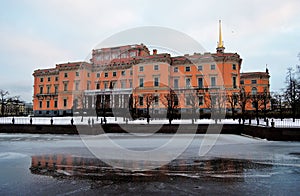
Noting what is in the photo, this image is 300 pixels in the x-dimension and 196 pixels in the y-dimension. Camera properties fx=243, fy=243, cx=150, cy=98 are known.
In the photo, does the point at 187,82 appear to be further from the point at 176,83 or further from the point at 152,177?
the point at 152,177

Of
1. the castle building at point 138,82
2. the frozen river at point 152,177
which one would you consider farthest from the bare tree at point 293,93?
the frozen river at point 152,177

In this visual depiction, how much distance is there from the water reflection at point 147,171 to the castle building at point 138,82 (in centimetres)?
3361

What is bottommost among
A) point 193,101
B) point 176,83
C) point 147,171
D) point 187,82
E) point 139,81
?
point 147,171

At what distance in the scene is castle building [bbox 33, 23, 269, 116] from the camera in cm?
5084

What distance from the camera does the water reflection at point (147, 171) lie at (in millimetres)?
8047

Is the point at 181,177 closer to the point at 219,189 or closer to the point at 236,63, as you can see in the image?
the point at 219,189

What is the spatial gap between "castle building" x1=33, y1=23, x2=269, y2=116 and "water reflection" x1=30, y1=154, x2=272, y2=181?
33614 millimetres

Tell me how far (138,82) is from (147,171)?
50655 millimetres

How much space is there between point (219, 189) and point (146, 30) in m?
10.1

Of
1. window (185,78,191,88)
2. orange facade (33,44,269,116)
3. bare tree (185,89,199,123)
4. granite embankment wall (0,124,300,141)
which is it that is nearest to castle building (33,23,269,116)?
orange facade (33,44,269,116)

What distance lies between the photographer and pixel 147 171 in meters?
8.66

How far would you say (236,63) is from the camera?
55062mm

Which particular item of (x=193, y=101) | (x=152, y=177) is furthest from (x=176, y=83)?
(x=152, y=177)

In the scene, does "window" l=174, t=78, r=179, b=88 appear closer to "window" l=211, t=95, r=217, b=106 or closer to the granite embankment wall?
"window" l=211, t=95, r=217, b=106
